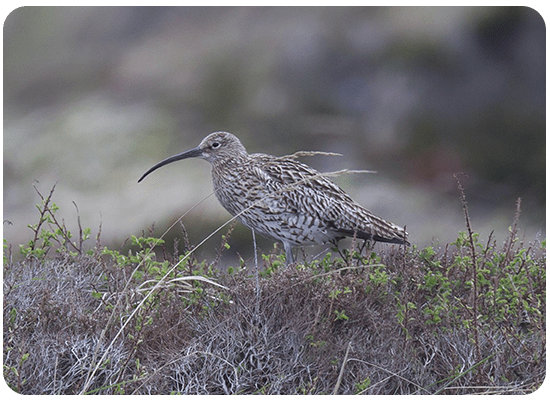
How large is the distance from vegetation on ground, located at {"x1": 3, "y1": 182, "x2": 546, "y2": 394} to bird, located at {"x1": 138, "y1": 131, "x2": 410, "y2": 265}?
1.15 meters

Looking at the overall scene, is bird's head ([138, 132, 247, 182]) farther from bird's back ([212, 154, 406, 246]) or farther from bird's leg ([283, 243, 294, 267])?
bird's leg ([283, 243, 294, 267])

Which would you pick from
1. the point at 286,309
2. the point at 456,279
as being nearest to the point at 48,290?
the point at 286,309

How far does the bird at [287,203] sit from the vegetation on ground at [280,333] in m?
1.15

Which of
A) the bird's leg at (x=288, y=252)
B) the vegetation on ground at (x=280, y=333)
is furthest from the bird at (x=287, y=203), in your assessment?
the vegetation on ground at (x=280, y=333)

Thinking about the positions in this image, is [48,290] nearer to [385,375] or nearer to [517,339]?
[385,375]

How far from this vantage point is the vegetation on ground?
13.7 feet

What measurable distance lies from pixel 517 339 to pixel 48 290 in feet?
10.7

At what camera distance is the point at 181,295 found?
192 inches

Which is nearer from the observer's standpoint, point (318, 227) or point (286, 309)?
point (286, 309)

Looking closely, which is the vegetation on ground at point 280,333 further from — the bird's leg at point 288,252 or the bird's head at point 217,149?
the bird's head at point 217,149

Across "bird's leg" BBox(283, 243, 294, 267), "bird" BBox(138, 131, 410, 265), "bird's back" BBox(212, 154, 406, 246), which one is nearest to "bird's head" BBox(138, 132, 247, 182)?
"bird" BBox(138, 131, 410, 265)

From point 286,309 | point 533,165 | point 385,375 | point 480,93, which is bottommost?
point 385,375

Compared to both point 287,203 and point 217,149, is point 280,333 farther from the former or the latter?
point 217,149

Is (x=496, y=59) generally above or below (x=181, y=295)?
above
